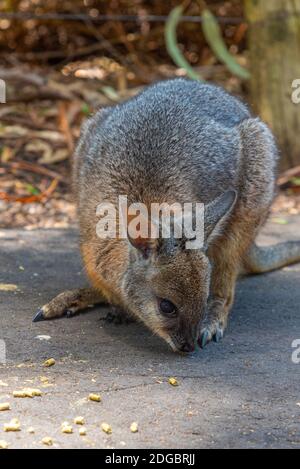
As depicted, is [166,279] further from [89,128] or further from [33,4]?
[33,4]

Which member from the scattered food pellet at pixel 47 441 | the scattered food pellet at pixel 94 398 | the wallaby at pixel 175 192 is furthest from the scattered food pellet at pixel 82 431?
the wallaby at pixel 175 192

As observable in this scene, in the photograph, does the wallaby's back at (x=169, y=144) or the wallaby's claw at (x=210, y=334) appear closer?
the wallaby's claw at (x=210, y=334)

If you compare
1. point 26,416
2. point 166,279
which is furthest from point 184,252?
point 26,416

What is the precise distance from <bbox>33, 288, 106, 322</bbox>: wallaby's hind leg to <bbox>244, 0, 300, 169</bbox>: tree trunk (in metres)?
3.72

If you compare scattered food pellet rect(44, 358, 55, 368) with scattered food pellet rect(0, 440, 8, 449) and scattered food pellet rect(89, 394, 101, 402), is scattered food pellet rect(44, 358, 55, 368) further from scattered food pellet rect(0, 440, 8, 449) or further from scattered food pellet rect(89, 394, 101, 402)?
scattered food pellet rect(0, 440, 8, 449)

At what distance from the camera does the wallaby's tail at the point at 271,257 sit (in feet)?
20.4

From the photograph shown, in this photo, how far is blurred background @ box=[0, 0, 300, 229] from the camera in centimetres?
850

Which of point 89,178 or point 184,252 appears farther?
point 89,178

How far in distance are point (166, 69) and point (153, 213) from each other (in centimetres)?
689

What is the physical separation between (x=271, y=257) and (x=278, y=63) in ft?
9.55

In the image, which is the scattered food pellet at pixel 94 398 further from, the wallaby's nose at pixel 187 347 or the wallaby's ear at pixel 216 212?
the wallaby's ear at pixel 216 212

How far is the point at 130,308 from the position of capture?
4.84 m

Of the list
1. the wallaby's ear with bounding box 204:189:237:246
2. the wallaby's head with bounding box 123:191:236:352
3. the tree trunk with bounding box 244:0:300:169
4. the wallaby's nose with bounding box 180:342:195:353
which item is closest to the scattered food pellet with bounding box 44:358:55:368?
the wallaby's head with bounding box 123:191:236:352

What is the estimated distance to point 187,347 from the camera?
4555 millimetres
